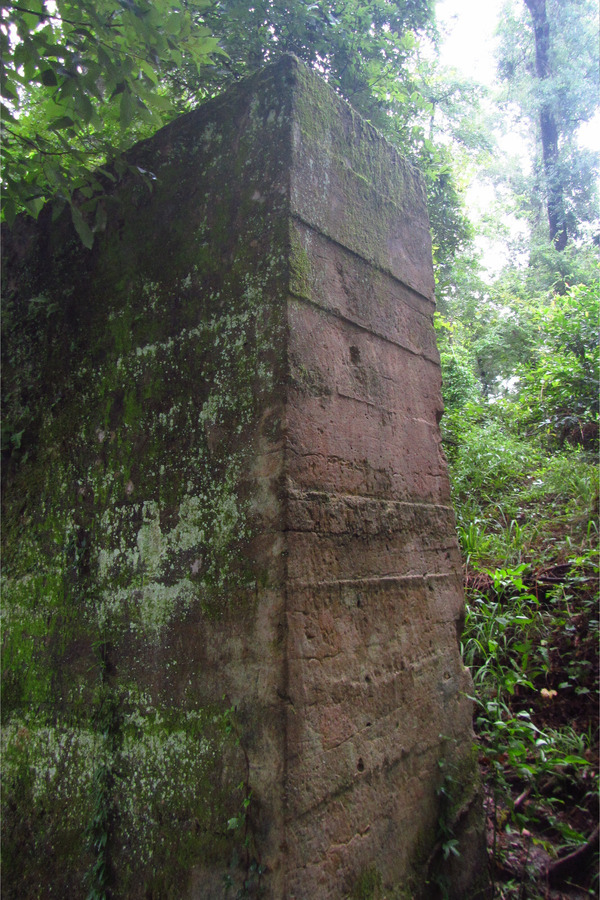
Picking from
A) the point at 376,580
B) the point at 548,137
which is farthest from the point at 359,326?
the point at 548,137

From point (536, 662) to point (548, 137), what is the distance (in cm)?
1588

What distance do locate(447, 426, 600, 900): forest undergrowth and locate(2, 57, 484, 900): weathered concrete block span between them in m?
0.27

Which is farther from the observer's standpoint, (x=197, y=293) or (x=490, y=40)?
(x=490, y=40)

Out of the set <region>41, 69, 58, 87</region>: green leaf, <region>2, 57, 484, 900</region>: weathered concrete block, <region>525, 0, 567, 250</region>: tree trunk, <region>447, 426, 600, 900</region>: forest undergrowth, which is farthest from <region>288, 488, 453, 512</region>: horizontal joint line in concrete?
<region>525, 0, 567, 250</region>: tree trunk

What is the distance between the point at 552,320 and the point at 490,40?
12.8 m

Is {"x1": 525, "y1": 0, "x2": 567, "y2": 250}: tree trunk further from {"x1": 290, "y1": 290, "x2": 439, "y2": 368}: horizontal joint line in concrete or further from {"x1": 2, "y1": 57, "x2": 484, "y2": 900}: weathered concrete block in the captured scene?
{"x1": 2, "y1": 57, "x2": 484, "y2": 900}: weathered concrete block

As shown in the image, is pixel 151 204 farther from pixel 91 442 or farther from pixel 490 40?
pixel 490 40

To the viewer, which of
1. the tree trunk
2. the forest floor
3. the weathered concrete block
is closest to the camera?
the weathered concrete block

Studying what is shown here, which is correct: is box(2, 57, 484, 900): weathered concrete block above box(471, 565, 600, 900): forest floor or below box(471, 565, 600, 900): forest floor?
above

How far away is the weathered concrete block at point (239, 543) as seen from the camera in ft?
5.36

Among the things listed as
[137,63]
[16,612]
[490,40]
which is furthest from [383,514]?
[490,40]

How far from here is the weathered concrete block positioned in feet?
5.36

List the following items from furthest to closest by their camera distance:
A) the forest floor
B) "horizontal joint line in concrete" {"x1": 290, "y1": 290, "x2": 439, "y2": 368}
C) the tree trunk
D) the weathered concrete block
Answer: the tree trunk → the forest floor → "horizontal joint line in concrete" {"x1": 290, "y1": 290, "x2": 439, "y2": 368} → the weathered concrete block

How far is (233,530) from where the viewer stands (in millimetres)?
1748
